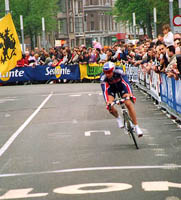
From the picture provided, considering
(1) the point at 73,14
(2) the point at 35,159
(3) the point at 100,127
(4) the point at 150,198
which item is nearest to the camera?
(4) the point at 150,198

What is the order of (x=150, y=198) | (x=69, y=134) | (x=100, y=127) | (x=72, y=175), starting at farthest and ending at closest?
(x=100, y=127) → (x=69, y=134) → (x=72, y=175) → (x=150, y=198)

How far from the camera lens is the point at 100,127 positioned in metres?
Answer: 17.4

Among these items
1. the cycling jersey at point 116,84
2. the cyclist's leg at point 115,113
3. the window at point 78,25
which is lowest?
the cyclist's leg at point 115,113

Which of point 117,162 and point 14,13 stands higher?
point 14,13

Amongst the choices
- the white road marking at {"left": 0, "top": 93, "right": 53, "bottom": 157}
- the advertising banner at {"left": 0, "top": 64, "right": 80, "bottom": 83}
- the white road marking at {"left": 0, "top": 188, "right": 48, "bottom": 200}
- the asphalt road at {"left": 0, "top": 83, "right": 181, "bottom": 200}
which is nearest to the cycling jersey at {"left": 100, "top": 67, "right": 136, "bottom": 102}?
the asphalt road at {"left": 0, "top": 83, "right": 181, "bottom": 200}

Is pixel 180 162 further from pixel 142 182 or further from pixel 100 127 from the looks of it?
pixel 100 127

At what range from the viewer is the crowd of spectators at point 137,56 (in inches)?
731

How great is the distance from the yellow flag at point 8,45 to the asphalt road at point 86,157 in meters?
2.73

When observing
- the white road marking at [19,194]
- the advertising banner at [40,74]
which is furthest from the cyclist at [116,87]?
the advertising banner at [40,74]

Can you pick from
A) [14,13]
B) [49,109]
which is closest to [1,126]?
[49,109]

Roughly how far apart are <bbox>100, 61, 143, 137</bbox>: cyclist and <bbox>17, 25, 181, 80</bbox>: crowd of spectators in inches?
101

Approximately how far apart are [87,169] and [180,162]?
59.2 inches

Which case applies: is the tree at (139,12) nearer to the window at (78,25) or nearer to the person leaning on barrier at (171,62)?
the window at (78,25)

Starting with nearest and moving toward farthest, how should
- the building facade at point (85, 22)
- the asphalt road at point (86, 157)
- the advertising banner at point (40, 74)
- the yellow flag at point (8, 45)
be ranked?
the asphalt road at point (86, 157) < the yellow flag at point (8, 45) < the advertising banner at point (40, 74) < the building facade at point (85, 22)
